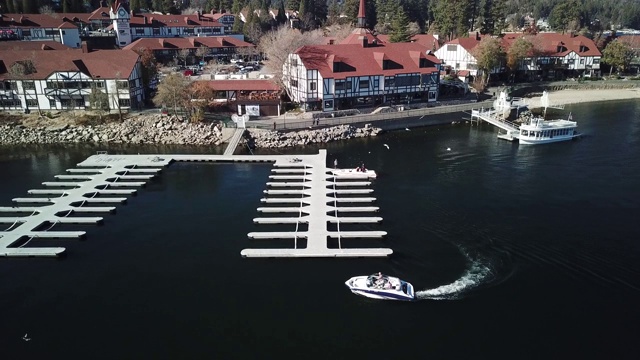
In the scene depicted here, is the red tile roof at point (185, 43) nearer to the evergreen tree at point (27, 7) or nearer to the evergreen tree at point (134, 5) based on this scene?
the evergreen tree at point (27, 7)

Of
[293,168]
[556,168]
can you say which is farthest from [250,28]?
[556,168]

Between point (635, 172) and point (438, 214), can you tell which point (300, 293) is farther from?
point (635, 172)

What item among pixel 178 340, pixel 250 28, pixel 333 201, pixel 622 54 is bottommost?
pixel 178 340

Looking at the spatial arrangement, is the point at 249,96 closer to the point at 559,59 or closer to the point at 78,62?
the point at 78,62

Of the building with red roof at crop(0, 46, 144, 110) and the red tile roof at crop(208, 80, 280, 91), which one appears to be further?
the red tile roof at crop(208, 80, 280, 91)

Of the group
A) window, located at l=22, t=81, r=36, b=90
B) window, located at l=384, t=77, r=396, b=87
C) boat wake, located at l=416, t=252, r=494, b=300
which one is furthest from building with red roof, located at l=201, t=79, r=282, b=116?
boat wake, located at l=416, t=252, r=494, b=300

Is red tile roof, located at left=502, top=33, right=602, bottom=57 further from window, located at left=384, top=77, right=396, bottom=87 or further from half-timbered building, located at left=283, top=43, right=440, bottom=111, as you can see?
window, located at left=384, top=77, right=396, bottom=87

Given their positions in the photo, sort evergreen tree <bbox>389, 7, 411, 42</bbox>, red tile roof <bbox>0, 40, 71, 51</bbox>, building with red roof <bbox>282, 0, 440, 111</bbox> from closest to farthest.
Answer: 1. building with red roof <bbox>282, 0, 440, 111</bbox>
2. red tile roof <bbox>0, 40, 71, 51</bbox>
3. evergreen tree <bbox>389, 7, 411, 42</bbox>
